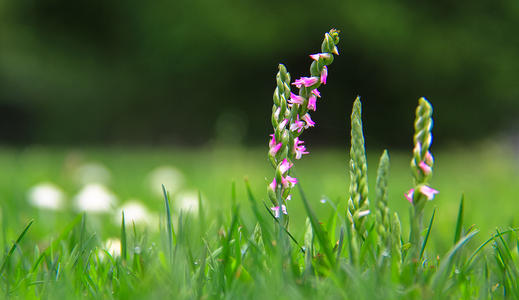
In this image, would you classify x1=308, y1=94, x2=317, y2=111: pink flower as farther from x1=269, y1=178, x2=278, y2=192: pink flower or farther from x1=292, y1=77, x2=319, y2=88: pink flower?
x1=269, y1=178, x2=278, y2=192: pink flower

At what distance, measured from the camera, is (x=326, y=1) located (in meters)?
13.0

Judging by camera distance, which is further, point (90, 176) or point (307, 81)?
point (90, 176)

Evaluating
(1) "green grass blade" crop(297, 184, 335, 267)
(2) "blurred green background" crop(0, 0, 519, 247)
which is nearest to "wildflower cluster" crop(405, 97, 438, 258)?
(1) "green grass blade" crop(297, 184, 335, 267)

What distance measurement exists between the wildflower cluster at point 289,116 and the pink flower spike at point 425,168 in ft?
0.67

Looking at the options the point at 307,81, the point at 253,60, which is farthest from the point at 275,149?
the point at 253,60

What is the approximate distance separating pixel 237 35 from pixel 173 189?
31.3 feet

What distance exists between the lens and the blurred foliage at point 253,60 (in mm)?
13266

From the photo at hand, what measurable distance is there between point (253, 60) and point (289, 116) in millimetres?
13785

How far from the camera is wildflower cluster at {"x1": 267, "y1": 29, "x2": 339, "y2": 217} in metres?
0.99

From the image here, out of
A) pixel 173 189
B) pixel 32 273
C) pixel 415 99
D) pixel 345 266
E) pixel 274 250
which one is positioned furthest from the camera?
pixel 415 99

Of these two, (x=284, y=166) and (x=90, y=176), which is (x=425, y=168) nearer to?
(x=284, y=166)

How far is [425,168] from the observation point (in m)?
0.91

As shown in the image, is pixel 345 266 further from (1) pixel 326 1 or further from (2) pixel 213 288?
(1) pixel 326 1

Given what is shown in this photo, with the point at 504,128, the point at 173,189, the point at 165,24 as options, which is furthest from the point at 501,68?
the point at 173,189
